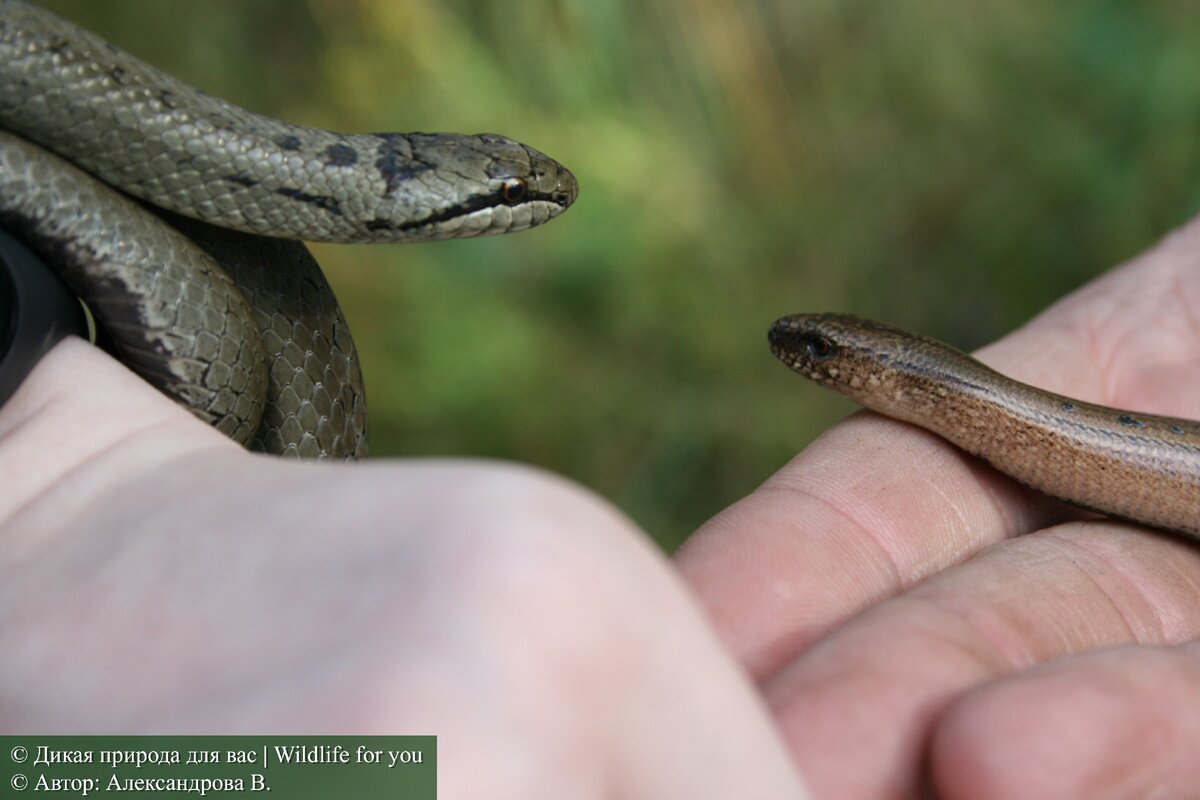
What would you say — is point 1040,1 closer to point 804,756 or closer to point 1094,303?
point 1094,303

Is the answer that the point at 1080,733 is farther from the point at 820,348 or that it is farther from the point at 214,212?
the point at 820,348

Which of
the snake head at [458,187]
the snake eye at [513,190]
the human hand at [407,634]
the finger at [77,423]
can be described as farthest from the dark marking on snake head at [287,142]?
the human hand at [407,634]

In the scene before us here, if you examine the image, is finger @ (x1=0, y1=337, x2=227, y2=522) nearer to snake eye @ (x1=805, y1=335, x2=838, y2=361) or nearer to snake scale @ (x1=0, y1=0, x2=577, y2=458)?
snake scale @ (x1=0, y1=0, x2=577, y2=458)

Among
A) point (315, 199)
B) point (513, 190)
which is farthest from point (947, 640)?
point (315, 199)

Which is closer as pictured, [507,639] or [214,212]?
[507,639]

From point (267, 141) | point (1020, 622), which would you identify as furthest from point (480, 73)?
point (1020, 622)

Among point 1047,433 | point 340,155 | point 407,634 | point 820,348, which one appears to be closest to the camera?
point 407,634
